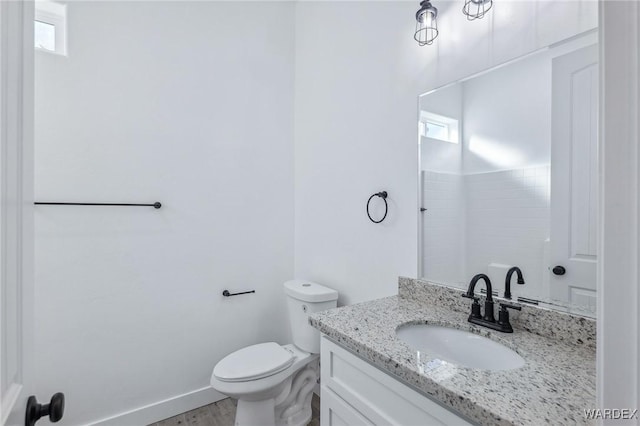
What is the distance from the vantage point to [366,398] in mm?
934

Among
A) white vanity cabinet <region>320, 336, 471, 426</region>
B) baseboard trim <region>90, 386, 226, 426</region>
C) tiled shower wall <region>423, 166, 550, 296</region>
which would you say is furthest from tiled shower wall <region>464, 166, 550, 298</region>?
baseboard trim <region>90, 386, 226, 426</region>

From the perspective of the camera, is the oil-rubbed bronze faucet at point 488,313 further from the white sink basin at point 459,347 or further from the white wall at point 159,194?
the white wall at point 159,194


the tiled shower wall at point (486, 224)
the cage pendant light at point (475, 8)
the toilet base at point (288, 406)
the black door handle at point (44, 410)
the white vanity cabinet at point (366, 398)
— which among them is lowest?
the toilet base at point (288, 406)

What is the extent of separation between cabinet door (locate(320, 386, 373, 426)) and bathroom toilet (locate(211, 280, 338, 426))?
20.3 inches

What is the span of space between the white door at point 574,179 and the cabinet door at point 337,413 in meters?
0.74

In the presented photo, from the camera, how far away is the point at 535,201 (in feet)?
3.38

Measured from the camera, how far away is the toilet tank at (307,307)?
1.75 meters

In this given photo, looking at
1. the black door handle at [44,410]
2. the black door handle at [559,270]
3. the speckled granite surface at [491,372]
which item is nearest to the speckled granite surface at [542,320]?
the speckled granite surface at [491,372]

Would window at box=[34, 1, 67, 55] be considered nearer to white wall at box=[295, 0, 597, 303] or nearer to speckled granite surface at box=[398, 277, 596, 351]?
white wall at box=[295, 0, 597, 303]

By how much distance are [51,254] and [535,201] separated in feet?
6.98

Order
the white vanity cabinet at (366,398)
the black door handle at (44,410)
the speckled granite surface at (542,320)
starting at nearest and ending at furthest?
the black door handle at (44,410) → the white vanity cabinet at (366,398) → the speckled granite surface at (542,320)

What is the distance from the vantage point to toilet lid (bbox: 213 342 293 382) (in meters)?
1.49

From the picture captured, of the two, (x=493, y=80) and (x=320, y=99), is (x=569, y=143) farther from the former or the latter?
(x=320, y=99)

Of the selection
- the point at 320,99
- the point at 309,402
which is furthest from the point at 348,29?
the point at 309,402
